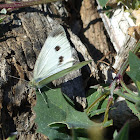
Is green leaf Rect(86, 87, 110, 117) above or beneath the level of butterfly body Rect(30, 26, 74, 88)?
beneath

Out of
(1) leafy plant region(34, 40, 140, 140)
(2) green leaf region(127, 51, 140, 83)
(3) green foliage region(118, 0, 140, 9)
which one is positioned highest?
(3) green foliage region(118, 0, 140, 9)

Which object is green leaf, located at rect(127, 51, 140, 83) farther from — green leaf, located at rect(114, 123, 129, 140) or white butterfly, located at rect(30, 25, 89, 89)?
green leaf, located at rect(114, 123, 129, 140)

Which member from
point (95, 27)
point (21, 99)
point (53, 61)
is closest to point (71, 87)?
point (53, 61)

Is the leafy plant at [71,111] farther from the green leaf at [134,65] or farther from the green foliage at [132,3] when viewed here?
the green foliage at [132,3]

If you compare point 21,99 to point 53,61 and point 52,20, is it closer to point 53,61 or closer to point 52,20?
point 53,61

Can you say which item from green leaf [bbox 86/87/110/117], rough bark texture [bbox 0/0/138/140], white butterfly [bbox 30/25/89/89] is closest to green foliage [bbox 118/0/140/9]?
rough bark texture [bbox 0/0/138/140]

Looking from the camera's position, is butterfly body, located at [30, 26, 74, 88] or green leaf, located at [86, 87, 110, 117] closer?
green leaf, located at [86, 87, 110, 117]

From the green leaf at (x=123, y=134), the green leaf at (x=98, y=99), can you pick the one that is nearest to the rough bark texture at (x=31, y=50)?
the green leaf at (x=98, y=99)
